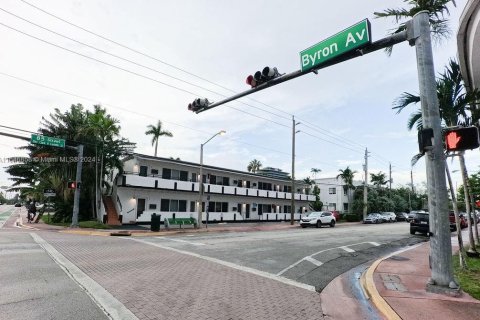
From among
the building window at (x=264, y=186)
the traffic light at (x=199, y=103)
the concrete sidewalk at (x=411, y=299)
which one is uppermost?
the traffic light at (x=199, y=103)

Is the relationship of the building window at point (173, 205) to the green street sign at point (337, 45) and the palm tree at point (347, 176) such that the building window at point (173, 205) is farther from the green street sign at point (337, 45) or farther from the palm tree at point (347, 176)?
the palm tree at point (347, 176)

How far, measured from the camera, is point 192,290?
22.1 feet

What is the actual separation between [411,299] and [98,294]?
6.24 metres

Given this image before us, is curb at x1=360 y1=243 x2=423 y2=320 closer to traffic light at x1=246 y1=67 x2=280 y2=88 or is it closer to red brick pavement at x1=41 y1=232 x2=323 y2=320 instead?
red brick pavement at x1=41 y1=232 x2=323 y2=320

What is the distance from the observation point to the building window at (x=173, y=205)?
3041 centimetres

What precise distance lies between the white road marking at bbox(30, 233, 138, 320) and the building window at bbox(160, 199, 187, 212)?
20895mm

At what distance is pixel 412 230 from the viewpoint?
22.6 meters

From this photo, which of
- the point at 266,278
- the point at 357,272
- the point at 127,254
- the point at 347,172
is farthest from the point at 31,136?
the point at 347,172

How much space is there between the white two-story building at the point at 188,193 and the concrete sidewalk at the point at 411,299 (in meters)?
19.0

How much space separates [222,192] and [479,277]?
90.3 ft

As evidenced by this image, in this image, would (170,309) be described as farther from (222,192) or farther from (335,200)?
(335,200)

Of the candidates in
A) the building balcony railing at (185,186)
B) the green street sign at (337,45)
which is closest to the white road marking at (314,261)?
the green street sign at (337,45)

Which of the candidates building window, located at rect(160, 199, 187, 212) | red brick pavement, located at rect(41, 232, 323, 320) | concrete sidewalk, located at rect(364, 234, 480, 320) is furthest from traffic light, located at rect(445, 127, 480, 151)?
building window, located at rect(160, 199, 187, 212)

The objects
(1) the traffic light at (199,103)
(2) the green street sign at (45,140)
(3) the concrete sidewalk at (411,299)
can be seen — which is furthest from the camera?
(2) the green street sign at (45,140)
